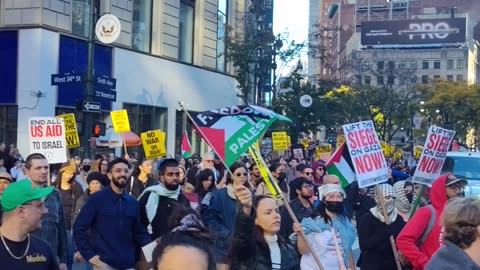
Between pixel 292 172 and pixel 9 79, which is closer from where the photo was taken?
pixel 292 172

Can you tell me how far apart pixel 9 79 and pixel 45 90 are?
1401 mm

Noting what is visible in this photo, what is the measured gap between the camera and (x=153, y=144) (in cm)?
1684

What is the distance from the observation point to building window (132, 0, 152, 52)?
99.3 ft

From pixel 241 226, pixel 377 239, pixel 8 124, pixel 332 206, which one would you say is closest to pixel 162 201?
pixel 332 206

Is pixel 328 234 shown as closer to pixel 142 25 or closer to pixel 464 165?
pixel 464 165

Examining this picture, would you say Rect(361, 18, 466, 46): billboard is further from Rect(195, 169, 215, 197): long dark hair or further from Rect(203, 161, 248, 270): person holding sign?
Rect(203, 161, 248, 270): person holding sign

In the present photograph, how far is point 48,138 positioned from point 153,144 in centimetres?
575

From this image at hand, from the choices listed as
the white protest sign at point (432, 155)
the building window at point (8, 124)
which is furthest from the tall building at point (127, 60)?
the white protest sign at point (432, 155)

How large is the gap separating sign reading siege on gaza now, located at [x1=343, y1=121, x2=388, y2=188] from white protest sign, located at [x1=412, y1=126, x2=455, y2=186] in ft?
2.56

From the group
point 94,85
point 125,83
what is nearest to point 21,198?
point 94,85

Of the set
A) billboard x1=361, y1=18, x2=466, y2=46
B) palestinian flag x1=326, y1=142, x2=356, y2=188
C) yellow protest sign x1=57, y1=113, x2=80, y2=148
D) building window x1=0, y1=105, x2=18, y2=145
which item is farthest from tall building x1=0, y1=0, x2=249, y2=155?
billboard x1=361, y1=18, x2=466, y2=46

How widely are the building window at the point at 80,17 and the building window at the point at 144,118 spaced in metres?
3.83

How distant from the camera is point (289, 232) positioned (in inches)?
320

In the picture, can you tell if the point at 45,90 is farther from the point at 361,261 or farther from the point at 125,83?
the point at 361,261
